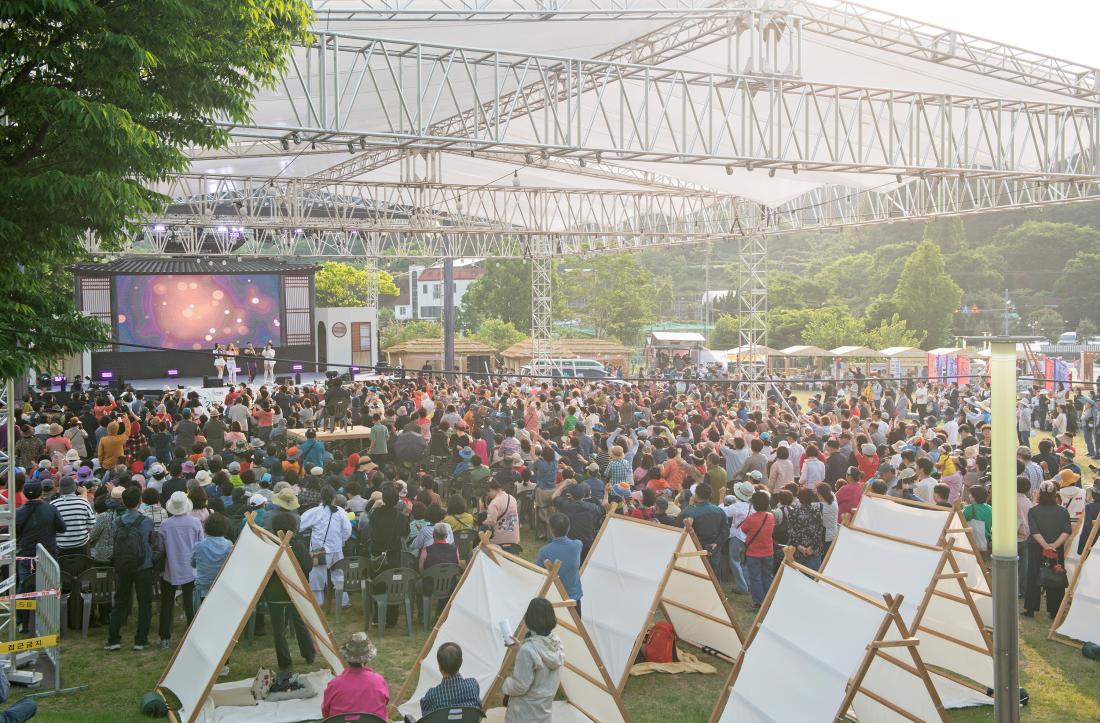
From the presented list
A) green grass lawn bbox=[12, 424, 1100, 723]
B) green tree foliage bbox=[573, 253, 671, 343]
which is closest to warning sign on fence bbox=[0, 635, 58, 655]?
green grass lawn bbox=[12, 424, 1100, 723]

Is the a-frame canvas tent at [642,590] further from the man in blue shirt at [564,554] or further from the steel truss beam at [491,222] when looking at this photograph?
the steel truss beam at [491,222]

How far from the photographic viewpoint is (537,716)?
5.47 meters

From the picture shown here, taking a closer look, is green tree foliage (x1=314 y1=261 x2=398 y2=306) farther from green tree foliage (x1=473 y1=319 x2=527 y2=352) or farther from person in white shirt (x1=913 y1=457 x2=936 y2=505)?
person in white shirt (x1=913 y1=457 x2=936 y2=505)

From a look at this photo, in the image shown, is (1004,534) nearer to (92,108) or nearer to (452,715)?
(452,715)

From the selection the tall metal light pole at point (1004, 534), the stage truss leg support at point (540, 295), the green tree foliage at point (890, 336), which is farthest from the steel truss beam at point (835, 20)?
the green tree foliage at point (890, 336)

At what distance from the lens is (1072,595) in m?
8.31

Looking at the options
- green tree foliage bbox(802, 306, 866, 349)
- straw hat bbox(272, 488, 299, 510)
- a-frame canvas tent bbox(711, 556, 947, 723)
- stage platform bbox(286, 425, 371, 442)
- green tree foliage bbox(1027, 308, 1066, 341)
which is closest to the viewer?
a-frame canvas tent bbox(711, 556, 947, 723)

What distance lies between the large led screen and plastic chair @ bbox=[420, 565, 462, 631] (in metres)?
28.3

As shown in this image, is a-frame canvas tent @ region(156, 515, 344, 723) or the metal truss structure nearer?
a-frame canvas tent @ region(156, 515, 344, 723)

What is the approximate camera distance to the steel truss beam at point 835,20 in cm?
1341

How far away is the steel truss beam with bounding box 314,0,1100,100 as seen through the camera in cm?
1341

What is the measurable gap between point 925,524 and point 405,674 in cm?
444

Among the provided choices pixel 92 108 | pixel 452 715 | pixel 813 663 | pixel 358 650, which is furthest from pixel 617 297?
pixel 452 715

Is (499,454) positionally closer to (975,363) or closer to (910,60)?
(910,60)
